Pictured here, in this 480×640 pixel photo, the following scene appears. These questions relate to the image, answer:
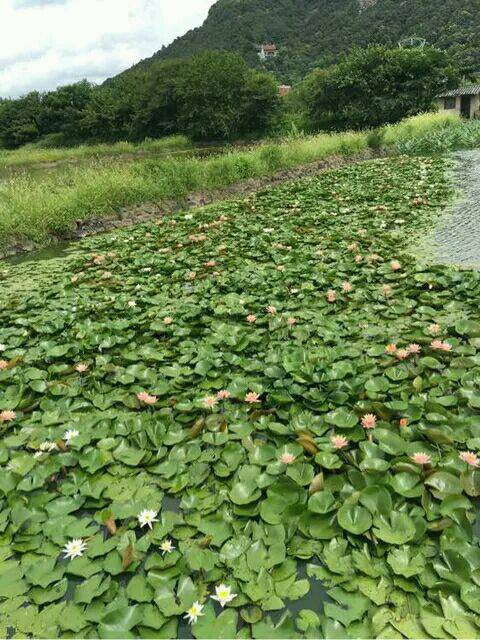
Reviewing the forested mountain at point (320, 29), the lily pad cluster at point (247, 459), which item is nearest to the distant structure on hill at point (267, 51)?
the forested mountain at point (320, 29)

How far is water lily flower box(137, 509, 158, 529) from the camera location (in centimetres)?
169

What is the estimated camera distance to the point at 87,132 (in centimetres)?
4009

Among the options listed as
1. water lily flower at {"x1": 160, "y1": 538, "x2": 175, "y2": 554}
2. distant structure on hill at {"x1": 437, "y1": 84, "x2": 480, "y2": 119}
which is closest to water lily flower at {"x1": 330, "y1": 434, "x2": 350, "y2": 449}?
water lily flower at {"x1": 160, "y1": 538, "x2": 175, "y2": 554}

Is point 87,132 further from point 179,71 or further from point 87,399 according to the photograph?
point 87,399

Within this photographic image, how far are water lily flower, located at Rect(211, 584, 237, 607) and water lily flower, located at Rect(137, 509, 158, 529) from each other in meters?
0.39

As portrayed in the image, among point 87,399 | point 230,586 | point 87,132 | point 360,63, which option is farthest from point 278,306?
point 87,132

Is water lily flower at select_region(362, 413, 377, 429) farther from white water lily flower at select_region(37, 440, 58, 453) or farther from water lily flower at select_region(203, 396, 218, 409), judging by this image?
white water lily flower at select_region(37, 440, 58, 453)

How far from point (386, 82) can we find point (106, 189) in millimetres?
21134

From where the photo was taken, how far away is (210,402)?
2305mm

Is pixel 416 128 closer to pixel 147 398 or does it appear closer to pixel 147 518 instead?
pixel 147 398

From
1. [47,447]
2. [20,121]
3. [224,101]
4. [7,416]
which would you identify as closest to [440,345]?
[47,447]

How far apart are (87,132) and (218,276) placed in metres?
41.7

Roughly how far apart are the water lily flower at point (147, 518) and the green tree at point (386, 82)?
86.1ft

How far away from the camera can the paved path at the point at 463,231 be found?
451 centimetres
